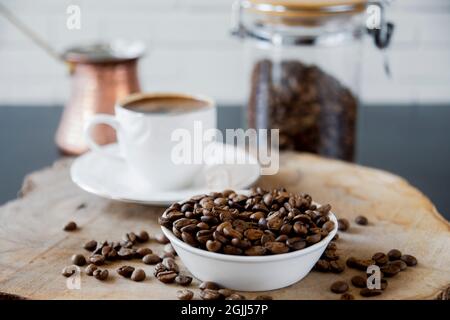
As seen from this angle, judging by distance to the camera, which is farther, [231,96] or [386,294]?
[231,96]

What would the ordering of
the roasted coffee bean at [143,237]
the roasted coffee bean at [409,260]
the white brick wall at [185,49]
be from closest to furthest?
the roasted coffee bean at [409,260] < the roasted coffee bean at [143,237] < the white brick wall at [185,49]

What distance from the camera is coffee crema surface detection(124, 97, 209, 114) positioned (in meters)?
1.41

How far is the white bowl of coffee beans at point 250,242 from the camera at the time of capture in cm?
97

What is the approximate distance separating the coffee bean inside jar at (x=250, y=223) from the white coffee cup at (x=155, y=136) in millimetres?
238

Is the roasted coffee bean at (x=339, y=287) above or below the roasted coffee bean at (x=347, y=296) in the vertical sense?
above

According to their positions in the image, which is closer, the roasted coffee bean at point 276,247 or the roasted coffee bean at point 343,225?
the roasted coffee bean at point 276,247

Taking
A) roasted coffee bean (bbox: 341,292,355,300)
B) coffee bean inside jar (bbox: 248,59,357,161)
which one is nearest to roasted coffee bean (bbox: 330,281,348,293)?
roasted coffee bean (bbox: 341,292,355,300)

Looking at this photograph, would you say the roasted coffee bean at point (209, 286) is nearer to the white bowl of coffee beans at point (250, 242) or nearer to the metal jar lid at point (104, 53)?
the white bowl of coffee beans at point (250, 242)

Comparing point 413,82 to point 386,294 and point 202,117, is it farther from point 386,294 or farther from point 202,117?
point 386,294

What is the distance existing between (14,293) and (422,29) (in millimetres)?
1598

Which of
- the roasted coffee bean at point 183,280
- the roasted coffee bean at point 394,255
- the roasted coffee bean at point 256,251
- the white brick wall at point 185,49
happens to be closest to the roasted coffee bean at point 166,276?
the roasted coffee bean at point 183,280

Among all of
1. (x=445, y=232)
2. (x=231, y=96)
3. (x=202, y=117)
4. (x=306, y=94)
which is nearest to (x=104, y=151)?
(x=202, y=117)

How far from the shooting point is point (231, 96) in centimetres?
232
